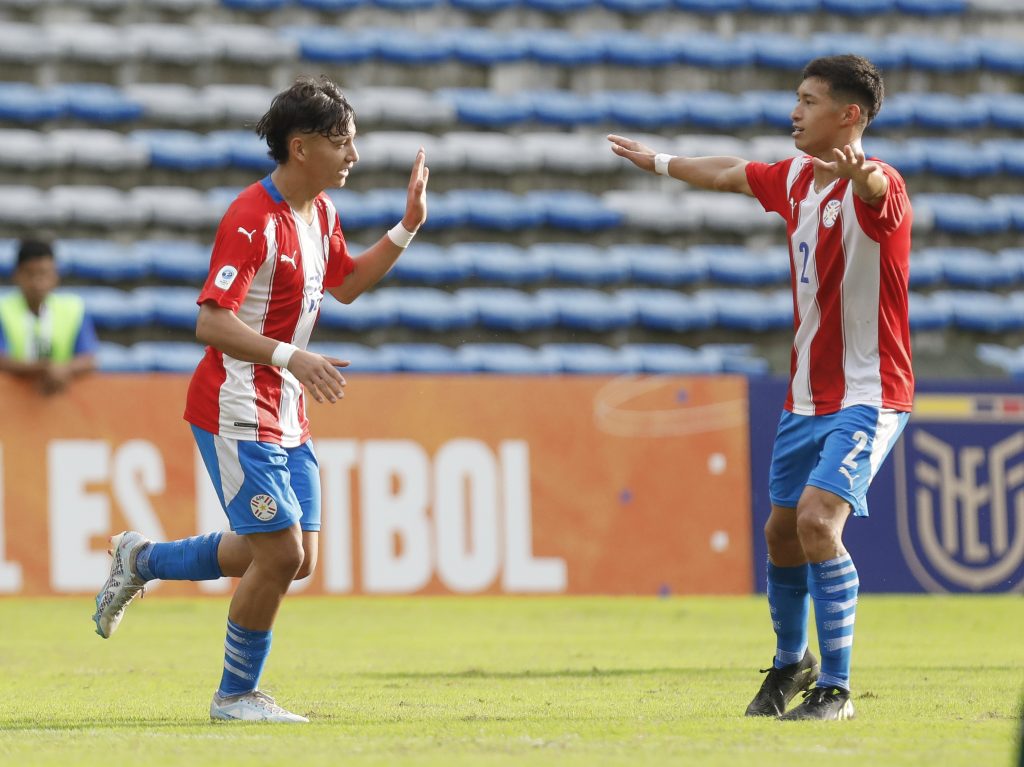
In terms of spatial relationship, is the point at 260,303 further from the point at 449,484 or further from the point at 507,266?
the point at 507,266

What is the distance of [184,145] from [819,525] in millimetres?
8653

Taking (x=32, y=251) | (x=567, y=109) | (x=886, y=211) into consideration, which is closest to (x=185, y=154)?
(x=32, y=251)

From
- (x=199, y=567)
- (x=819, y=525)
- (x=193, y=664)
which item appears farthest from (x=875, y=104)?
(x=193, y=664)

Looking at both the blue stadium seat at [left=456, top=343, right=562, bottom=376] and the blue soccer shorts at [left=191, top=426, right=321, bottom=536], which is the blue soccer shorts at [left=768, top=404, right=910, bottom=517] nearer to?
A: the blue soccer shorts at [left=191, top=426, right=321, bottom=536]

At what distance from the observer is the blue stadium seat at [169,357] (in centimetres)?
1186

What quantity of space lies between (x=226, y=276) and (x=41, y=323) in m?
5.63

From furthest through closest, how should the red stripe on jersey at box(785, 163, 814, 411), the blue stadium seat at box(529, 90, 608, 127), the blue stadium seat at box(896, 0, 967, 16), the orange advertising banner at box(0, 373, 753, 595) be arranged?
the blue stadium seat at box(896, 0, 967, 16), the blue stadium seat at box(529, 90, 608, 127), the orange advertising banner at box(0, 373, 753, 595), the red stripe on jersey at box(785, 163, 814, 411)

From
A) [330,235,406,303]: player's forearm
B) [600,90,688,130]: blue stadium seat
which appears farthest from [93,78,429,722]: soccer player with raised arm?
[600,90,688,130]: blue stadium seat

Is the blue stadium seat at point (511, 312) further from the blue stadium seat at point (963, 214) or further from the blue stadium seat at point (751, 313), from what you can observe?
the blue stadium seat at point (963, 214)

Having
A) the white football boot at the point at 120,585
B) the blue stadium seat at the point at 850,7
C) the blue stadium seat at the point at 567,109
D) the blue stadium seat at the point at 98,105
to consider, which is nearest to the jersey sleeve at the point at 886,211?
the white football boot at the point at 120,585

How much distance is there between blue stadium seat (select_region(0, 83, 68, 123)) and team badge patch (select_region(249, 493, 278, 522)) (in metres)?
8.39

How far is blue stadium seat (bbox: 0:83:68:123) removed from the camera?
42.7 feet

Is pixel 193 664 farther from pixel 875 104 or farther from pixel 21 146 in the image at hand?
pixel 21 146

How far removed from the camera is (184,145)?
42.9 ft
